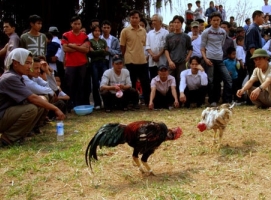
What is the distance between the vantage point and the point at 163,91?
8.38 metres

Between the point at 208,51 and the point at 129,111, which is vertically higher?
the point at 208,51

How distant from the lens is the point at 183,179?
12.5 feet

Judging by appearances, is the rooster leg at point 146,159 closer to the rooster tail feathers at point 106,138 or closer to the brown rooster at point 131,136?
the brown rooster at point 131,136

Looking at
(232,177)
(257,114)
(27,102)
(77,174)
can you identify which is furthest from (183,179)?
(257,114)

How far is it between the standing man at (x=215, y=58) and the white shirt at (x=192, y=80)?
33 cm

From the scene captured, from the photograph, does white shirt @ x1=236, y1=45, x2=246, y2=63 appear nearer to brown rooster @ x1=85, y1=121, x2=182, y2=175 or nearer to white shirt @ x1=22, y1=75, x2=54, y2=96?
white shirt @ x1=22, y1=75, x2=54, y2=96

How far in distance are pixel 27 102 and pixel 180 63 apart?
13.9 feet

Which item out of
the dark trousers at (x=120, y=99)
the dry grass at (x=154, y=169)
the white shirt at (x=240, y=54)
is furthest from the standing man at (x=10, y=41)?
the white shirt at (x=240, y=54)

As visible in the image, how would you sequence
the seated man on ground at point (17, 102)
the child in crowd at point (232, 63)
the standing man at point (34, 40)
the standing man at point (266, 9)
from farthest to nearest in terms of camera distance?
the standing man at point (266, 9), the child in crowd at point (232, 63), the standing man at point (34, 40), the seated man on ground at point (17, 102)

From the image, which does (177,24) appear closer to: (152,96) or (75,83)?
(152,96)

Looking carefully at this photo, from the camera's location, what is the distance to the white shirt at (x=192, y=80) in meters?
8.27

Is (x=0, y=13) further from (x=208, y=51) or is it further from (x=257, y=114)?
(x=257, y=114)

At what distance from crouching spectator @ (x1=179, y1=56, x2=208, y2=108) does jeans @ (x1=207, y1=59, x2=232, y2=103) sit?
0.32 m

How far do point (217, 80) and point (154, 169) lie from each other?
16.5 feet
